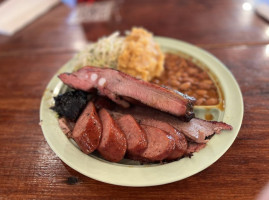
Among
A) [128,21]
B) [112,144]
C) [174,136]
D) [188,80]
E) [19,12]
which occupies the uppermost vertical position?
[128,21]

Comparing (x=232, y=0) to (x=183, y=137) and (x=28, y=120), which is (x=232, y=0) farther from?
(x=28, y=120)

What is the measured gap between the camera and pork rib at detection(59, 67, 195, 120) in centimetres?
170

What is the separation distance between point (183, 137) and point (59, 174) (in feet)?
3.11

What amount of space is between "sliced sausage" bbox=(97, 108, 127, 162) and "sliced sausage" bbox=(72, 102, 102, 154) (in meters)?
0.05

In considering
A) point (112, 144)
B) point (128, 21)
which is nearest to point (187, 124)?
point (112, 144)

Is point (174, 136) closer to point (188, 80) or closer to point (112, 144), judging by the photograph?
point (112, 144)

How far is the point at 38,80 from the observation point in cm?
260

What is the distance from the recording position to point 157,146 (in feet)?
5.07

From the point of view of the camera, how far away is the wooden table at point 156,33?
1519 millimetres

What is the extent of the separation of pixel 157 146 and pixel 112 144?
0.31m

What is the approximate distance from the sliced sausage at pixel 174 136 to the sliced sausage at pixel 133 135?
0.46ft

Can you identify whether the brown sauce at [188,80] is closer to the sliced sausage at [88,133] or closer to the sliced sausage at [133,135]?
the sliced sausage at [133,135]

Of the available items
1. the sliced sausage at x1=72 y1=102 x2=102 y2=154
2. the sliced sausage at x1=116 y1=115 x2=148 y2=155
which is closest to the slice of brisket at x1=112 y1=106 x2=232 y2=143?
the sliced sausage at x1=116 y1=115 x2=148 y2=155

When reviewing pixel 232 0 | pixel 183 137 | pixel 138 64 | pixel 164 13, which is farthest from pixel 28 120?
pixel 232 0
